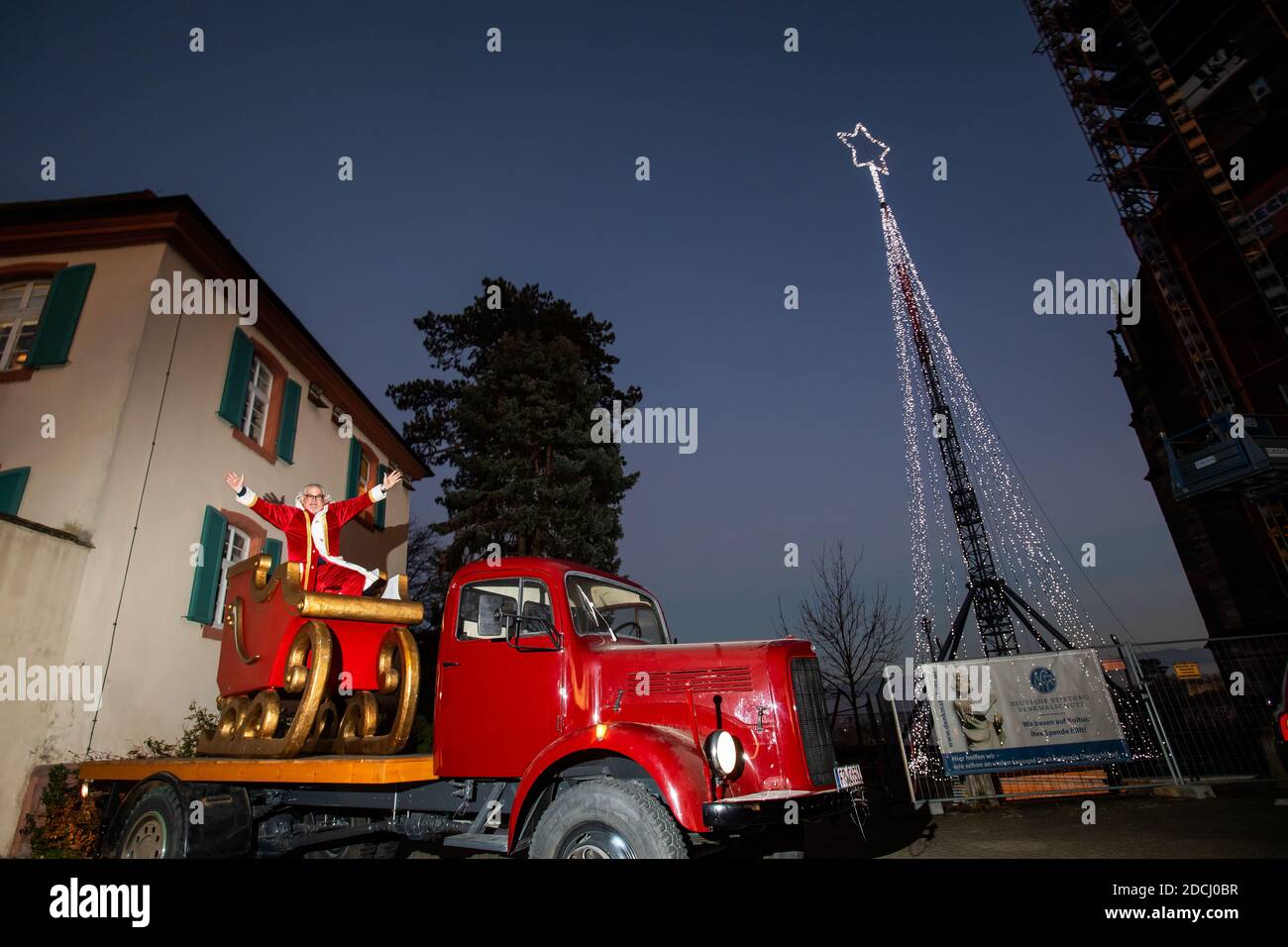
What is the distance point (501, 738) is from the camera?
4.53 meters

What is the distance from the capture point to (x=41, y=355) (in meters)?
8.66

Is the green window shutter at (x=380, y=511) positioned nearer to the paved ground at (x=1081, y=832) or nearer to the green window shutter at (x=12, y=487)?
the green window shutter at (x=12, y=487)

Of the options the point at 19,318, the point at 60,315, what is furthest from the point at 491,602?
the point at 19,318

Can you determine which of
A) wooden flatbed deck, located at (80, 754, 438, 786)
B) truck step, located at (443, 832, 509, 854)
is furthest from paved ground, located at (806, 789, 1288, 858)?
wooden flatbed deck, located at (80, 754, 438, 786)

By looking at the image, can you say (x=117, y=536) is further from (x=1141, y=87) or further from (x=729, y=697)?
(x=1141, y=87)

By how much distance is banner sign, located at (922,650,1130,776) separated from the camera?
364 inches

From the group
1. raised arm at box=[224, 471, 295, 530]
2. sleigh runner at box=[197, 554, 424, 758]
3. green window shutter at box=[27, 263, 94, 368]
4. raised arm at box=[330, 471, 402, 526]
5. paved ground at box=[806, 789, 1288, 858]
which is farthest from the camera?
green window shutter at box=[27, 263, 94, 368]

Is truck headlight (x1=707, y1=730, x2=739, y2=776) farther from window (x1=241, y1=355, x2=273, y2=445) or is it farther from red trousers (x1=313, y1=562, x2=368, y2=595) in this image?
window (x1=241, y1=355, x2=273, y2=445)


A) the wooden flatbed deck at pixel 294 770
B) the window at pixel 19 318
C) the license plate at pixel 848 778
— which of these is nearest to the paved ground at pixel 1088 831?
the license plate at pixel 848 778

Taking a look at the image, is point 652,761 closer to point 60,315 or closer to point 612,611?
Result: point 612,611

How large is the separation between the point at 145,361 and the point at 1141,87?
3857 cm

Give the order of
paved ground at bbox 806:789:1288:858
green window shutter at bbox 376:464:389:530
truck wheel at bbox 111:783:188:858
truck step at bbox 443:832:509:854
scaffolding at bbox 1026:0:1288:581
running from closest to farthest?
truck step at bbox 443:832:509:854 → truck wheel at bbox 111:783:188:858 → paved ground at bbox 806:789:1288:858 → green window shutter at bbox 376:464:389:530 → scaffolding at bbox 1026:0:1288:581

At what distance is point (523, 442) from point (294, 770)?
41.8 ft

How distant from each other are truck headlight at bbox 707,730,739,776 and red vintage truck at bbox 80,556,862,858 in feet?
0.03
